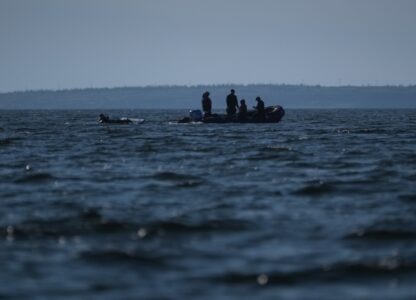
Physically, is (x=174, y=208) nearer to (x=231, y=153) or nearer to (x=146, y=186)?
(x=146, y=186)

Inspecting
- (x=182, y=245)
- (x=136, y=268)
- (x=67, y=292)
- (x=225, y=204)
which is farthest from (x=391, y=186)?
(x=67, y=292)

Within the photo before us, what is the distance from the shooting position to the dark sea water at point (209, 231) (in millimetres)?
9859

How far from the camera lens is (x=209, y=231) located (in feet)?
42.6

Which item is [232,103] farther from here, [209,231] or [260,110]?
[209,231]

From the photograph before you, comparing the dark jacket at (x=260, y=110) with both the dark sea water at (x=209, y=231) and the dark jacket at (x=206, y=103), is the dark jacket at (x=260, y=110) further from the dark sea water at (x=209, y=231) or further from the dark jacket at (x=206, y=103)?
the dark sea water at (x=209, y=231)

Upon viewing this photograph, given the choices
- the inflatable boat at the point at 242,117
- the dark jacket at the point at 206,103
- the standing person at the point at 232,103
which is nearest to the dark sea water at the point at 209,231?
→ the standing person at the point at 232,103

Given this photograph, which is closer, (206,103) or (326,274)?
(326,274)

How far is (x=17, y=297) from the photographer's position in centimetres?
934

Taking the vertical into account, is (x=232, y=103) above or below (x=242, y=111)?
above

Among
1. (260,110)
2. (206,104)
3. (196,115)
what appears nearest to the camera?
Answer: (206,104)

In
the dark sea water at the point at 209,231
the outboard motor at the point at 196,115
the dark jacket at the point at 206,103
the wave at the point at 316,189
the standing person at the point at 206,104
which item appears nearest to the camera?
the dark sea water at the point at 209,231

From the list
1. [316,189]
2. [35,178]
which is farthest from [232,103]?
[316,189]

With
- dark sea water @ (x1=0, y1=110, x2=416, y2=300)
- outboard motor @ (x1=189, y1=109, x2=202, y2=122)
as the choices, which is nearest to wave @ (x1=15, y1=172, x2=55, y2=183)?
dark sea water @ (x1=0, y1=110, x2=416, y2=300)

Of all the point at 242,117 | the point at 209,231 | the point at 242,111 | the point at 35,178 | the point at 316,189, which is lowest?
the point at 242,117
